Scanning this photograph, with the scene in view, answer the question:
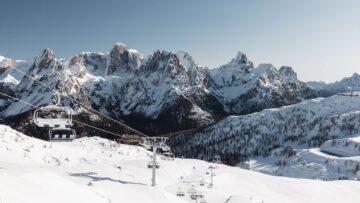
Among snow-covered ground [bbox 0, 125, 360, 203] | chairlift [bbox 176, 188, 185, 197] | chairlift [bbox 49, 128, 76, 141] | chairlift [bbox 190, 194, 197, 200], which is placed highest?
chairlift [bbox 49, 128, 76, 141]

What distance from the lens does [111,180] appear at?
36.6 metres

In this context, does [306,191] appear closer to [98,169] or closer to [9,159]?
[98,169]

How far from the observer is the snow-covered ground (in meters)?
25.3

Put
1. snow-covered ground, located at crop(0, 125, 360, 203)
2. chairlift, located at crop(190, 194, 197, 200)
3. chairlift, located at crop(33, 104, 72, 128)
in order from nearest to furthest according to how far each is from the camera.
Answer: snow-covered ground, located at crop(0, 125, 360, 203), chairlift, located at crop(33, 104, 72, 128), chairlift, located at crop(190, 194, 197, 200)

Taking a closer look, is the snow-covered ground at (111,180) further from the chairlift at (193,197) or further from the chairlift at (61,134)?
the chairlift at (61,134)

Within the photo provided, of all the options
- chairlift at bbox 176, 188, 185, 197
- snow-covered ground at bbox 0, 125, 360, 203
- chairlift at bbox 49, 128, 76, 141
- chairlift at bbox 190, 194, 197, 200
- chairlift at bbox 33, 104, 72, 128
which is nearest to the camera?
snow-covered ground at bbox 0, 125, 360, 203

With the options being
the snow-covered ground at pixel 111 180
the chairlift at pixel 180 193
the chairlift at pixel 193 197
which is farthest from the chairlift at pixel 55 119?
the chairlift at pixel 193 197

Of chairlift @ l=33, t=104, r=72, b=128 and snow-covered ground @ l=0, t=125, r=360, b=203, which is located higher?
chairlift @ l=33, t=104, r=72, b=128

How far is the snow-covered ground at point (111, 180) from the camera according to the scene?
25.3 meters

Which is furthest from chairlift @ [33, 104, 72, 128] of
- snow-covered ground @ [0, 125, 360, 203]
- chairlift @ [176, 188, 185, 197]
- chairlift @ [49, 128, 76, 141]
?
chairlift @ [176, 188, 185, 197]

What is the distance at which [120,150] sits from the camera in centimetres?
6106

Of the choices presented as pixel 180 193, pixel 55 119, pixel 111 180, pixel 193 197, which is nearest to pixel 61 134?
pixel 55 119

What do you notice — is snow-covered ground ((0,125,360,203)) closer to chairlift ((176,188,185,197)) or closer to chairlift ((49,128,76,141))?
chairlift ((176,188,185,197))

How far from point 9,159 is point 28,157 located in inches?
146
